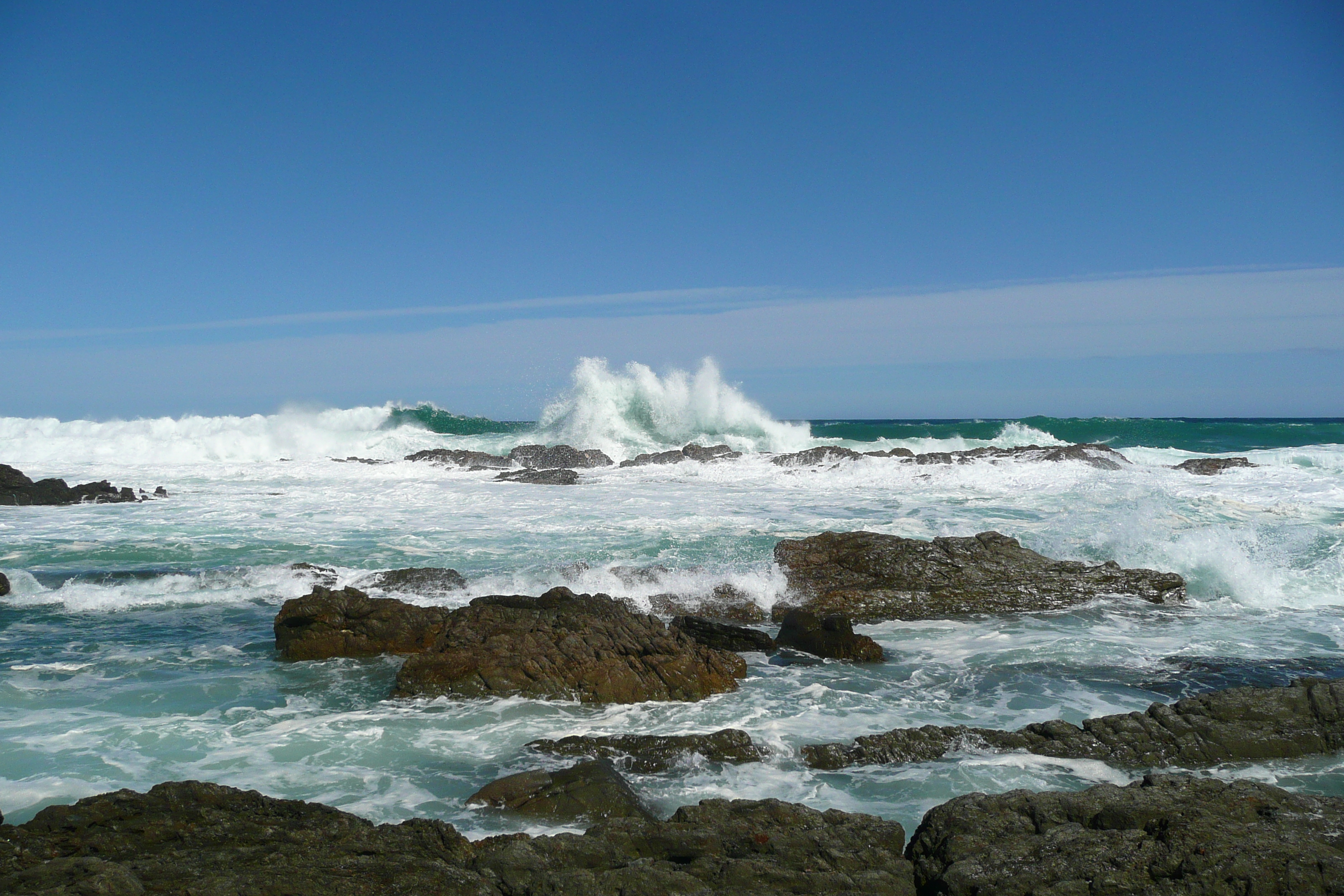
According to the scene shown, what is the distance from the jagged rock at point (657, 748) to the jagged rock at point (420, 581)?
4.24 metres

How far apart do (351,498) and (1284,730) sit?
53.8 feet

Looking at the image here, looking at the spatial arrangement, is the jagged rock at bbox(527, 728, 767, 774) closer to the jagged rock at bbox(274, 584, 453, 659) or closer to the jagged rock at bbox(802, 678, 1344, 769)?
the jagged rock at bbox(802, 678, 1344, 769)

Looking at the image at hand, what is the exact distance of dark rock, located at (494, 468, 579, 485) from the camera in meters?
19.9

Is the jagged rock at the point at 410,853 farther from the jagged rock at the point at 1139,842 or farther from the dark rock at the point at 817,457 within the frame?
the dark rock at the point at 817,457

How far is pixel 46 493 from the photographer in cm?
1584

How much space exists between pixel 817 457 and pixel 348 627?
58.2 feet

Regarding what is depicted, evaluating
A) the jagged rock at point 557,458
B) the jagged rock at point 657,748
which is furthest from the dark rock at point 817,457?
the jagged rock at point 657,748

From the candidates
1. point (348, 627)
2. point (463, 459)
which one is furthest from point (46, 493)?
point (348, 627)

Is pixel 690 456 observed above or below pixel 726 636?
above

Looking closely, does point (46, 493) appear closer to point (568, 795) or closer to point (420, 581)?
point (420, 581)

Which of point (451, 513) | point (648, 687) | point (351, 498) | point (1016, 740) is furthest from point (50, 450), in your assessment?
point (1016, 740)

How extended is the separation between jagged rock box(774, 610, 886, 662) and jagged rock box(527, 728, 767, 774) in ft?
6.78

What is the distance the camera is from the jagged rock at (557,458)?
80.9 feet

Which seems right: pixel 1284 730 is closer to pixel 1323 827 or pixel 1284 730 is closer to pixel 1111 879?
pixel 1323 827
